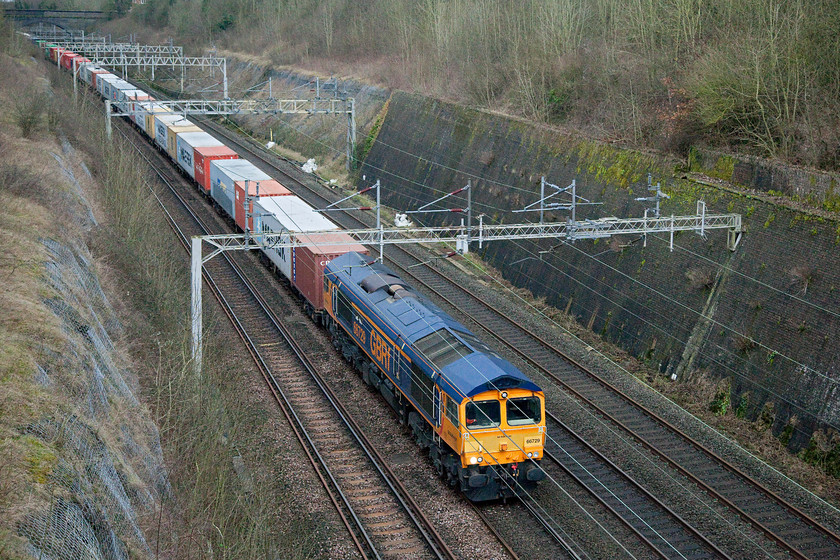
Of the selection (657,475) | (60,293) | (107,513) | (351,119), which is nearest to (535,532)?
(657,475)

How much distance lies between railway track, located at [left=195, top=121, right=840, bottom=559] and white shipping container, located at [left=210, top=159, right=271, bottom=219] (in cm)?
845

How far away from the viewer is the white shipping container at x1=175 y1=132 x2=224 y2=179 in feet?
137

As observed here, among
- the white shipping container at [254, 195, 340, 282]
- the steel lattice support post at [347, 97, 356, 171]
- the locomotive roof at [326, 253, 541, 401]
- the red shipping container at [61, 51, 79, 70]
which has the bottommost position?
the locomotive roof at [326, 253, 541, 401]

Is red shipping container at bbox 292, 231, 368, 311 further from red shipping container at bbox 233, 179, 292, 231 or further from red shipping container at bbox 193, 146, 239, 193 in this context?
red shipping container at bbox 193, 146, 239, 193

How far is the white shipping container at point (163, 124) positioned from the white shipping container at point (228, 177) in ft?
40.3

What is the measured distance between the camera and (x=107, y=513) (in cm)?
1045

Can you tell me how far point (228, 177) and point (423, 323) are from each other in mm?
18119

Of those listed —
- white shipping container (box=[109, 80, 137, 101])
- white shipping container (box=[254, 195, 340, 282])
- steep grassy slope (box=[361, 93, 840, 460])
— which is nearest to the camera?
steep grassy slope (box=[361, 93, 840, 460])

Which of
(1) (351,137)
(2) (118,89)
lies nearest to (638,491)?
(1) (351,137)

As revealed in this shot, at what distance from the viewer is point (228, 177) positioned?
112 feet

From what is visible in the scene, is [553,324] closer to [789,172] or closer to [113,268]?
[789,172]

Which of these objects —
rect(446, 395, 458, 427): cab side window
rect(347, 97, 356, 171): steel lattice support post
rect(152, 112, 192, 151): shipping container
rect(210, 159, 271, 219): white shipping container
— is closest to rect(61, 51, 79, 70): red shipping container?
rect(152, 112, 192, 151): shipping container

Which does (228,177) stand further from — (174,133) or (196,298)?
(196,298)

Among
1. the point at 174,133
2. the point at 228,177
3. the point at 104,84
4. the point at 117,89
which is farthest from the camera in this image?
the point at 104,84
